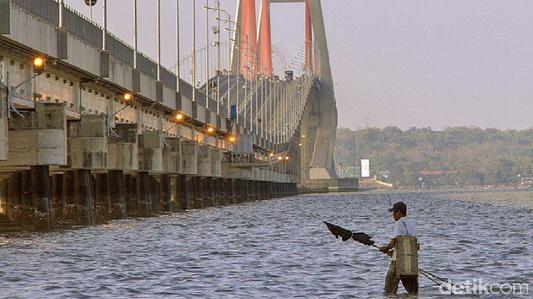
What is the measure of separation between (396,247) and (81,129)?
4016cm

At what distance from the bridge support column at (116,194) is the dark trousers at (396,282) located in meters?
47.5

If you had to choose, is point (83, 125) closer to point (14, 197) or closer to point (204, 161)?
point (14, 197)

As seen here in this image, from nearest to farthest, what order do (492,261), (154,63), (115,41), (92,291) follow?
(92,291) < (492,261) < (115,41) < (154,63)

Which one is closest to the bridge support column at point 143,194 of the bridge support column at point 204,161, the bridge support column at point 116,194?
the bridge support column at point 116,194

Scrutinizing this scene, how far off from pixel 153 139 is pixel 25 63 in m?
27.3

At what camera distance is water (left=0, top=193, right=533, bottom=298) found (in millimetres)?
29281

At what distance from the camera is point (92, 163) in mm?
64562

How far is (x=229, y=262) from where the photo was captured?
123 feet

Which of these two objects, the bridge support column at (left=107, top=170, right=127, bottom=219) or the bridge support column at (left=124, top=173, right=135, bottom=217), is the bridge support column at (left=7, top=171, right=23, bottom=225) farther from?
the bridge support column at (left=124, top=173, right=135, bottom=217)

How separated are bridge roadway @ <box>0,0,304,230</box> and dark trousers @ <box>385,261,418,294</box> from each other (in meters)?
23.6

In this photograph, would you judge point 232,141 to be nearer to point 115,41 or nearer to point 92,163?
point 115,41

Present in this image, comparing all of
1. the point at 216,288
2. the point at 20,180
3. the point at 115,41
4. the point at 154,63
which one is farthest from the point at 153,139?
the point at 216,288

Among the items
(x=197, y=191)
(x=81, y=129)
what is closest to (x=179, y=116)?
(x=197, y=191)

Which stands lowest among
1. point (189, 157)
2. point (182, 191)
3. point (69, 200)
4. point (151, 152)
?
point (69, 200)
